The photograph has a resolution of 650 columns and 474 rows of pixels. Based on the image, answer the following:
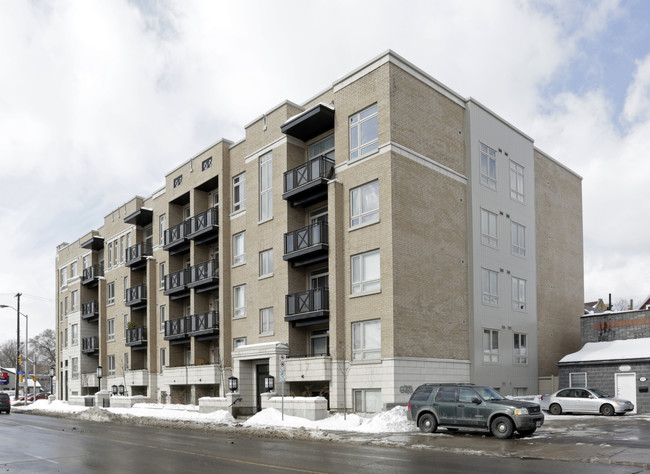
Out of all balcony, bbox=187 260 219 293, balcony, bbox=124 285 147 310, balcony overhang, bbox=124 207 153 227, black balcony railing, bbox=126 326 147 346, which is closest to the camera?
balcony, bbox=187 260 219 293

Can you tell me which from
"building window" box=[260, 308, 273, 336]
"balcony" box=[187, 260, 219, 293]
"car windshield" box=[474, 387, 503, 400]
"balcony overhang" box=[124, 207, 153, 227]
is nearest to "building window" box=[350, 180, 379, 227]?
"building window" box=[260, 308, 273, 336]

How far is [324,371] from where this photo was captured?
29.6m

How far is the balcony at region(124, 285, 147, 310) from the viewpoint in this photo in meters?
49.8

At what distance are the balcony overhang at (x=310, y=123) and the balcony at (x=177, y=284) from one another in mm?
13474

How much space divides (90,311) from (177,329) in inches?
787

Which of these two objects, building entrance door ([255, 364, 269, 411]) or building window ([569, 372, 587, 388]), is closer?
building entrance door ([255, 364, 269, 411])

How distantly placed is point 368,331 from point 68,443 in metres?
13.3

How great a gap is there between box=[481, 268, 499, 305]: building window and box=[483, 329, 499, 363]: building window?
155 centimetres

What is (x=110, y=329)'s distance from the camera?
5731 cm

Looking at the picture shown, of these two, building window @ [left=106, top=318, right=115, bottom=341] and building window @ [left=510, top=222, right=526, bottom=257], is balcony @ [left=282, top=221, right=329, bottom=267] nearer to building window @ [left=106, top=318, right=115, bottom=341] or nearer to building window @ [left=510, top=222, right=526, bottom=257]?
building window @ [left=510, top=222, right=526, bottom=257]

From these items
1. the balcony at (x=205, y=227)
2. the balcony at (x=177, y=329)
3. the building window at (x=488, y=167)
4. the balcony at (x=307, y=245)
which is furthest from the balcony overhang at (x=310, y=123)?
Result: the balcony at (x=177, y=329)

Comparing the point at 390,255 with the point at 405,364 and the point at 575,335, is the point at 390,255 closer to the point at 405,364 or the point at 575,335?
the point at 405,364

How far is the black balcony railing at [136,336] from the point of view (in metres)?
49.5

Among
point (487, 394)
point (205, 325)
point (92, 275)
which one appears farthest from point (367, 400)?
point (92, 275)
